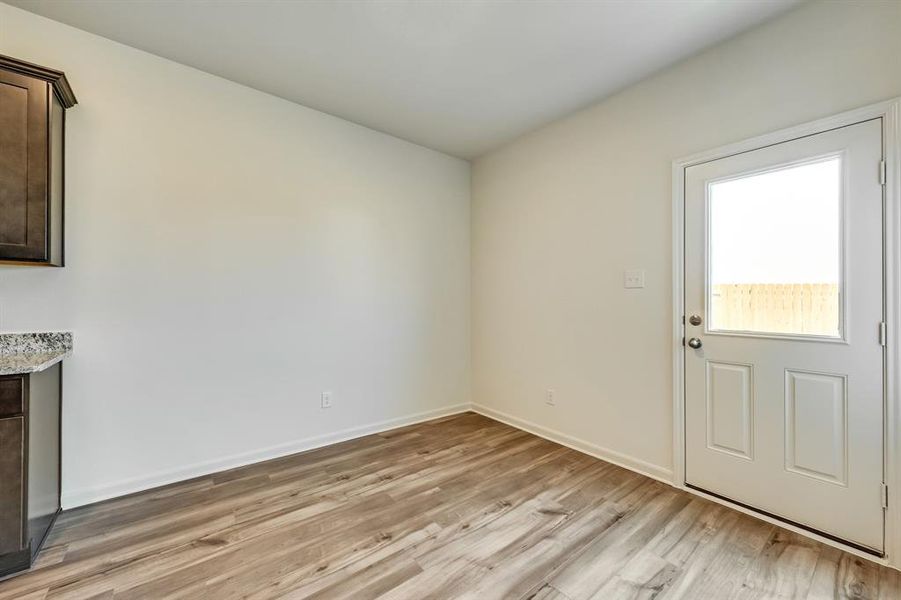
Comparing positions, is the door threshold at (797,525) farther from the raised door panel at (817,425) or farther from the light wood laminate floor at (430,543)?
the raised door panel at (817,425)

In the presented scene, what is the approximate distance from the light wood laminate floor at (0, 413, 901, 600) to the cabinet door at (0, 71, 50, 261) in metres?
1.52

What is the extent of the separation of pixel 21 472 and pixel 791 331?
12.5 feet

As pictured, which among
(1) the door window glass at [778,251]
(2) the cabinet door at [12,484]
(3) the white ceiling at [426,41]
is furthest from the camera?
(3) the white ceiling at [426,41]

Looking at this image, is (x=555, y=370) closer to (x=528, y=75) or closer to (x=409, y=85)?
(x=528, y=75)

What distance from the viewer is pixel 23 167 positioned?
6.05 feet

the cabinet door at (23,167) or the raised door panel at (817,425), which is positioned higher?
the cabinet door at (23,167)

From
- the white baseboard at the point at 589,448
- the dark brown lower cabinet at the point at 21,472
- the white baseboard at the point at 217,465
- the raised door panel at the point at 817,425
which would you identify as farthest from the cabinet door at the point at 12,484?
the raised door panel at the point at 817,425

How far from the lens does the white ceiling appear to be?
6.59 ft

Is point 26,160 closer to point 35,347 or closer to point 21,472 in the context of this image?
point 35,347

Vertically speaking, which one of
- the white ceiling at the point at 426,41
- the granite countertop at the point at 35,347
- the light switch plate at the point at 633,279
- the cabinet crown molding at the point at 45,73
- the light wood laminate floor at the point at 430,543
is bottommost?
the light wood laminate floor at the point at 430,543

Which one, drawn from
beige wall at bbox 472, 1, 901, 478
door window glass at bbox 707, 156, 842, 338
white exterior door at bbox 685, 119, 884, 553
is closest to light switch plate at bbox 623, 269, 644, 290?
beige wall at bbox 472, 1, 901, 478

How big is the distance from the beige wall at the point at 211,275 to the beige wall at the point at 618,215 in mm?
920

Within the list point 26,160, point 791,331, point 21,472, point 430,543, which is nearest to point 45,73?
point 26,160

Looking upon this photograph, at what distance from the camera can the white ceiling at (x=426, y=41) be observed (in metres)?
2.01
